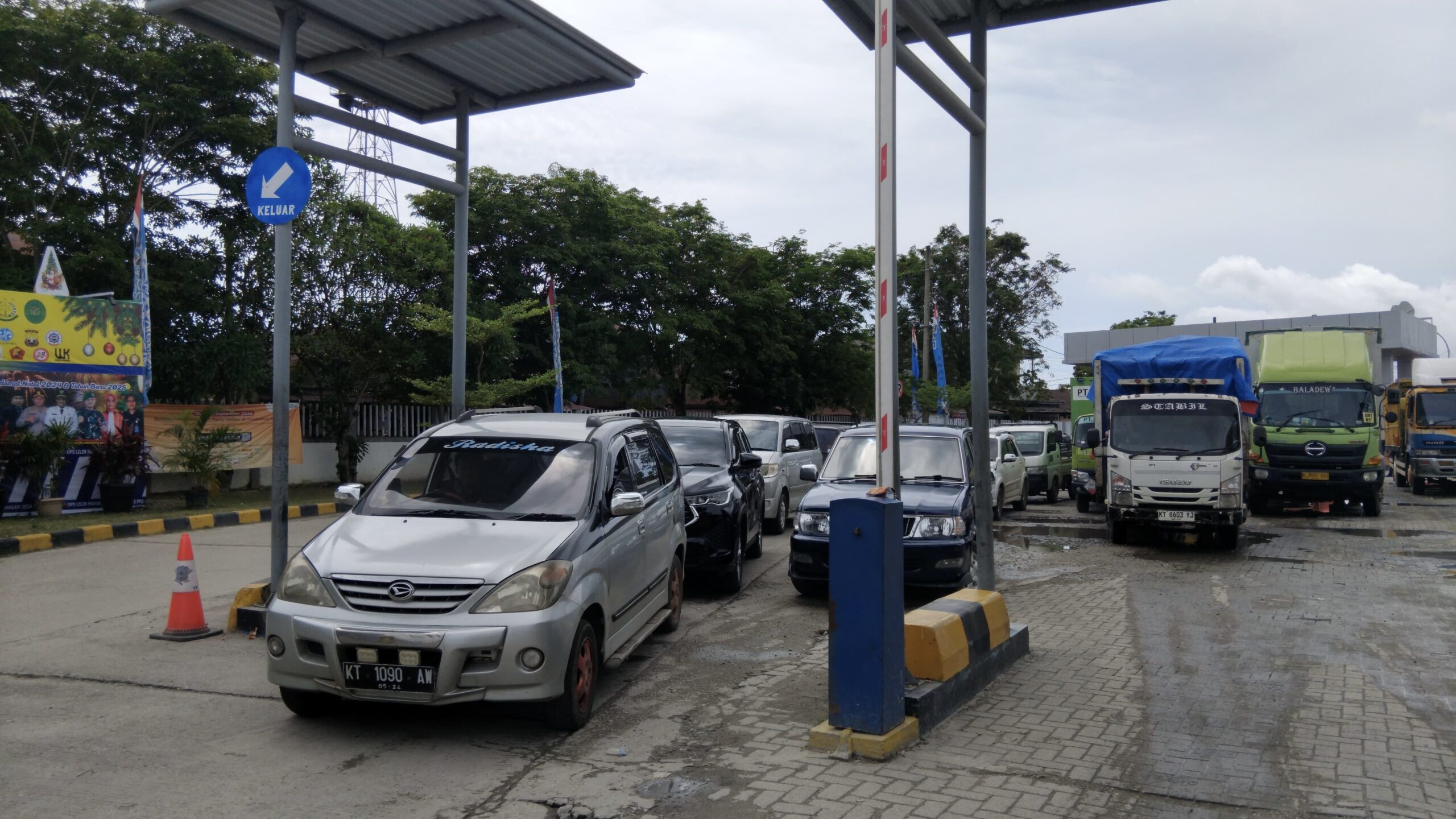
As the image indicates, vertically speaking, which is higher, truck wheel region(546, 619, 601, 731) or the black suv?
the black suv

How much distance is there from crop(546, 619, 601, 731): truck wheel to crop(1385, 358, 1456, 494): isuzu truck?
23.7 metres

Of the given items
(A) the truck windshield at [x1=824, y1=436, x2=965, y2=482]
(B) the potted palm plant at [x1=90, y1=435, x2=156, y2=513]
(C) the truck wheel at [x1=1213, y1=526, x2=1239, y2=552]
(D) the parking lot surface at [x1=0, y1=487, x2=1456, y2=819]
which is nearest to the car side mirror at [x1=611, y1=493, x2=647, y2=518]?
(D) the parking lot surface at [x1=0, y1=487, x2=1456, y2=819]

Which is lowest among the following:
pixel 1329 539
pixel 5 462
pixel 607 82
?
pixel 1329 539

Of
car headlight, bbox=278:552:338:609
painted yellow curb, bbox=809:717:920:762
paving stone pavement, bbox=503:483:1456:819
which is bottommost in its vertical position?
paving stone pavement, bbox=503:483:1456:819

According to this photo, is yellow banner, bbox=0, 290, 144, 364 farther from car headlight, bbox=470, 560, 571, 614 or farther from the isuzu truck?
the isuzu truck

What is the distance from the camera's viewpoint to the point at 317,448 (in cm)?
2312

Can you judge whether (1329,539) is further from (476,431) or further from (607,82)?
(476,431)

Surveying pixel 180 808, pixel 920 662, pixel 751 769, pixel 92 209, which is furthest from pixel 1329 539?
pixel 92 209

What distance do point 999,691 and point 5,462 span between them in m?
15.3

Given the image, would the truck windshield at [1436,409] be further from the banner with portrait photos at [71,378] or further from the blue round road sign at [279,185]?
the banner with portrait photos at [71,378]

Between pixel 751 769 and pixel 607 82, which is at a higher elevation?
pixel 607 82

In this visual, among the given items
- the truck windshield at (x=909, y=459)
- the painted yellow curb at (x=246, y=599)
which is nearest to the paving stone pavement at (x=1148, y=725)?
the truck windshield at (x=909, y=459)

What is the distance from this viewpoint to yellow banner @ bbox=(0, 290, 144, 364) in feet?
49.8

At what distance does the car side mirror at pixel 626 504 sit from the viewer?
252 inches
